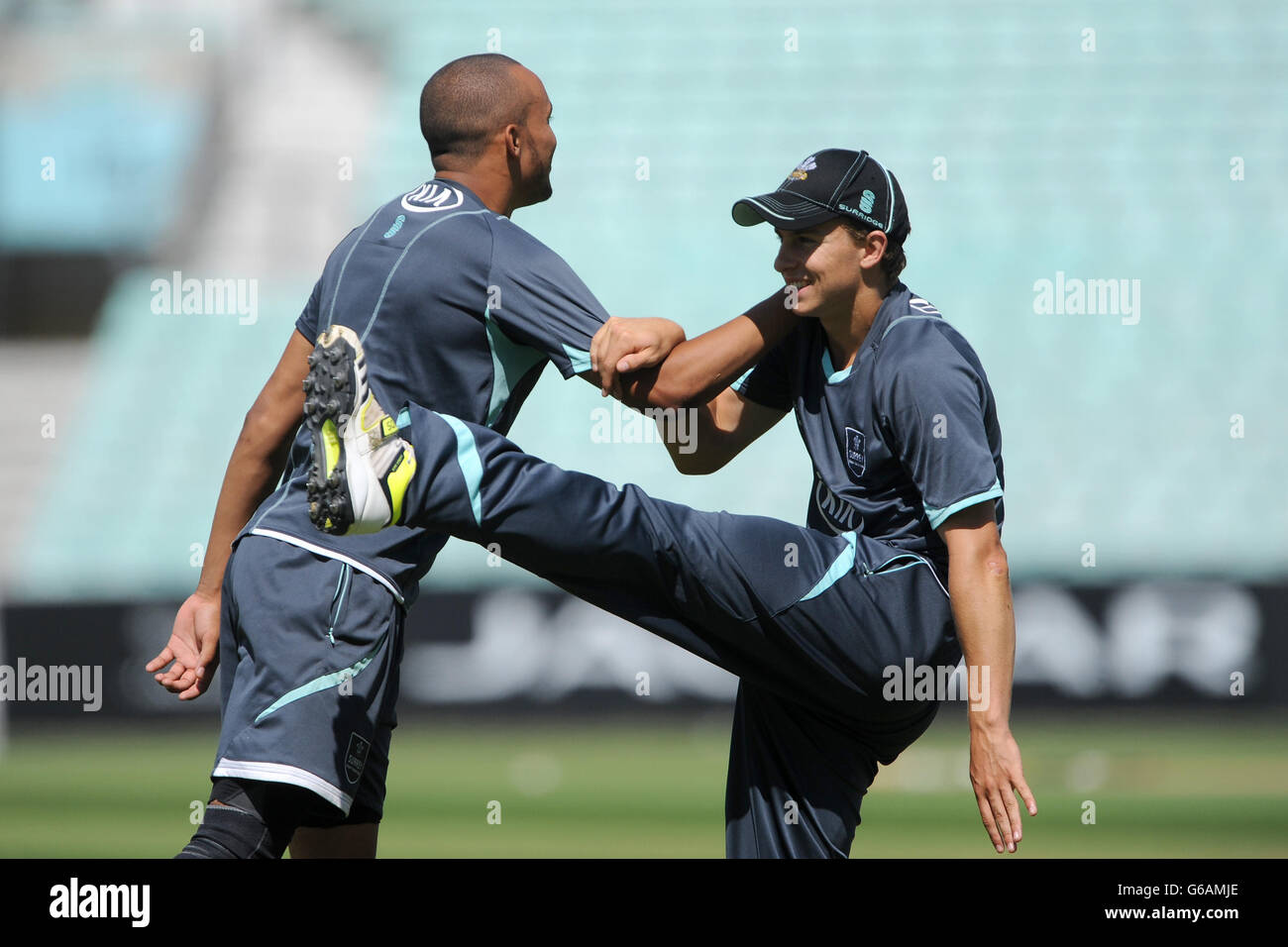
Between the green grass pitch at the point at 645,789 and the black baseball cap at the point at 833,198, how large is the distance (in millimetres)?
3025

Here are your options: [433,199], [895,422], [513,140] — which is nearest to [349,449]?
[433,199]

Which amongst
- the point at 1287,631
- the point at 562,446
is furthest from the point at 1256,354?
the point at 562,446

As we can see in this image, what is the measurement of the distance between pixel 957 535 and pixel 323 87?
9528mm

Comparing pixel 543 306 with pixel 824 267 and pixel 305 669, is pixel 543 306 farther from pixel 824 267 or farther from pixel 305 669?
pixel 305 669

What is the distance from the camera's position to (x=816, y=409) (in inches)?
143

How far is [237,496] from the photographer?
3.40 metres

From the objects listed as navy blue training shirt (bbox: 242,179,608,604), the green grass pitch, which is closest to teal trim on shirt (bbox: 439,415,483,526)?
navy blue training shirt (bbox: 242,179,608,604)

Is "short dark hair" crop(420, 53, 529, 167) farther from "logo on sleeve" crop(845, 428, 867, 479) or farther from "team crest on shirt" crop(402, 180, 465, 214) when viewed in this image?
"logo on sleeve" crop(845, 428, 867, 479)

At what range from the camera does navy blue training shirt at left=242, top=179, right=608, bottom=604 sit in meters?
3.17

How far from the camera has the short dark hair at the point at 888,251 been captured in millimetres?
3473

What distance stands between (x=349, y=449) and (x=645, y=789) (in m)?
4.78

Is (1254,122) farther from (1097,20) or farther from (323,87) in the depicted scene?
(323,87)

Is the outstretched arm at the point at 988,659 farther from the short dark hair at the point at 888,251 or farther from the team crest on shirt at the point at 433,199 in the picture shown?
the team crest on shirt at the point at 433,199

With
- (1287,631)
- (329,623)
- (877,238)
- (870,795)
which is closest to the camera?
(329,623)
